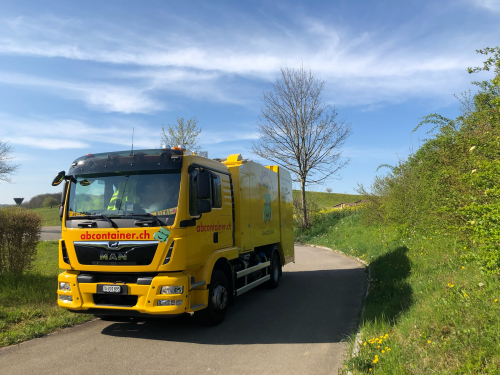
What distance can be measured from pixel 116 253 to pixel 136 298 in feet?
2.46

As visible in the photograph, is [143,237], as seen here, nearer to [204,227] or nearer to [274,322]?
[204,227]

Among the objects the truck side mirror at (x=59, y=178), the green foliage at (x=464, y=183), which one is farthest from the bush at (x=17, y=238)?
the green foliage at (x=464, y=183)

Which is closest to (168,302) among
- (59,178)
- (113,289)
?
(113,289)

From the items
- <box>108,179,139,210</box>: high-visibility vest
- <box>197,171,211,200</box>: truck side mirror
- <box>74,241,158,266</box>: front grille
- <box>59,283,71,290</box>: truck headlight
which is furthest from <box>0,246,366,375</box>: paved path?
<box>197,171,211,200</box>: truck side mirror

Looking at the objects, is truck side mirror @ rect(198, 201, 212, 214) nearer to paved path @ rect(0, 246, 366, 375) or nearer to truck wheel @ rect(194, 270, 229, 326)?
truck wheel @ rect(194, 270, 229, 326)

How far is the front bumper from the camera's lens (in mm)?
5555

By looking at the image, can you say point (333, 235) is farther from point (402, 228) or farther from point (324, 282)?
point (324, 282)

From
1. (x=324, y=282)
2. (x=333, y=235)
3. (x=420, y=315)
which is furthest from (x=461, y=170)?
(x=333, y=235)

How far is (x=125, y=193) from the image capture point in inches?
236

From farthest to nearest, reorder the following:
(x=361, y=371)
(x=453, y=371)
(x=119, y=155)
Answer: (x=119, y=155) < (x=361, y=371) < (x=453, y=371)

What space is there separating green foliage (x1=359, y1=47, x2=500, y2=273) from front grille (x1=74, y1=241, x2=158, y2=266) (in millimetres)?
4639

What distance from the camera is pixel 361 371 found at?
416 cm

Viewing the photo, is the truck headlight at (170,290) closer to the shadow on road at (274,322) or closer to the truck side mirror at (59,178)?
the shadow on road at (274,322)

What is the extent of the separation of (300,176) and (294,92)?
5.79 m
